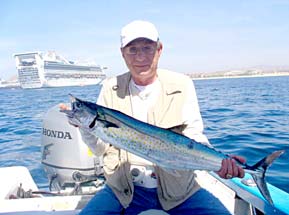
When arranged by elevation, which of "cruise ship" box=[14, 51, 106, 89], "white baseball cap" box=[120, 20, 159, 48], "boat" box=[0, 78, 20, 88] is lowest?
"boat" box=[0, 78, 20, 88]

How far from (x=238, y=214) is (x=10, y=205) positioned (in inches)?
99.7

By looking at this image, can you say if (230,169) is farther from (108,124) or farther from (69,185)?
(69,185)

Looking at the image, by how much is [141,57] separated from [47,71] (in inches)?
2981

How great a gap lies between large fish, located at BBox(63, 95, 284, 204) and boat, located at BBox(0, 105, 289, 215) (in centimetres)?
60

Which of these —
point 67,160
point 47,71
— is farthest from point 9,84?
point 67,160

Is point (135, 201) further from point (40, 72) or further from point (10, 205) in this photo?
point (40, 72)

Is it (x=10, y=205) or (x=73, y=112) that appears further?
(x=10, y=205)

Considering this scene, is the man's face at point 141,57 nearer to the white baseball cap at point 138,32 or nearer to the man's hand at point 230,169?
the white baseball cap at point 138,32

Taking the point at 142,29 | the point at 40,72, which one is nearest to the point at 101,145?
the point at 142,29

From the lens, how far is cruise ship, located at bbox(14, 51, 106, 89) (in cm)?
7325

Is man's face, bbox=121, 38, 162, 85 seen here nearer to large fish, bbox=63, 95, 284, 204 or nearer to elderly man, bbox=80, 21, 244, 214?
elderly man, bbox=80, 21, 244, 214

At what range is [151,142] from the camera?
2.45 m

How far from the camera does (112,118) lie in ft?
8.05

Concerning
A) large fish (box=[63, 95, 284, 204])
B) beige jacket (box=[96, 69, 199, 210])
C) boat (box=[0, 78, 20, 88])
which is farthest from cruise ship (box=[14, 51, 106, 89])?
large fish (box=[63, 95, 284, 204])
